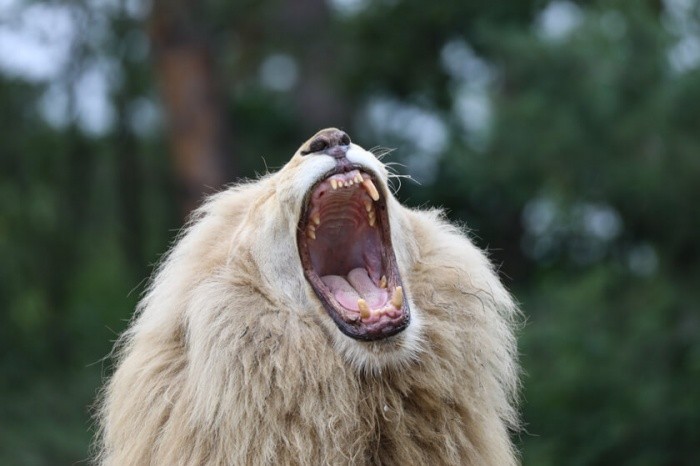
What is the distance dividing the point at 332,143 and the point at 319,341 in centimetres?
75

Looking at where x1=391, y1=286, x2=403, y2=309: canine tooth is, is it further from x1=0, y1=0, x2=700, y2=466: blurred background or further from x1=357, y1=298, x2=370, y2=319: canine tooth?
x1=0, y1=0, x2=700, y2=466: blurred background

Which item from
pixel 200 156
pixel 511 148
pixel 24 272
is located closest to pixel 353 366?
pixel 511 148

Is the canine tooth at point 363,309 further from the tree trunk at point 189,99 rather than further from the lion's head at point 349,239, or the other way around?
the tree trunk at point 189,99

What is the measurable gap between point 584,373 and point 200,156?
16.5ft

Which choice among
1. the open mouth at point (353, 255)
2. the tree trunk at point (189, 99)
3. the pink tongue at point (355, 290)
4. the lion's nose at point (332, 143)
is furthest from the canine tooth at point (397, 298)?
the tree trunk at point (189, 99)

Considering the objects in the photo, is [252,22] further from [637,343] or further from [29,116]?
[637,343]

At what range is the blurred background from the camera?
11586 mm

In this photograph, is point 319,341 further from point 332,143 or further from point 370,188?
point 332,143

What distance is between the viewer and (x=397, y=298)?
411cm

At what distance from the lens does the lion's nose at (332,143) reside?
4262mm

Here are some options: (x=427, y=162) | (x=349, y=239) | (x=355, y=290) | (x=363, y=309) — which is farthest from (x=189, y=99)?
(x=363, y=309)

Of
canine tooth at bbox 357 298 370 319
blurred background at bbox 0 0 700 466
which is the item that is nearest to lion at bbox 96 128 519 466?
canine tooth at bbox 357 298 370 319

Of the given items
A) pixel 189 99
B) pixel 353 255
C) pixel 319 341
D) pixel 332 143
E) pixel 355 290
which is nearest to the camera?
pixel 319 341

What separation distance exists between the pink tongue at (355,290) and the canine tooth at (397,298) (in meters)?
0.18
